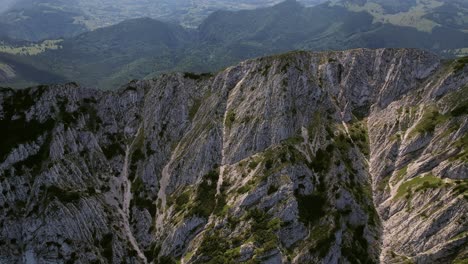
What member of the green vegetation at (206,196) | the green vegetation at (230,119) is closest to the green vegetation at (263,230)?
the green vegetation at (206,196)

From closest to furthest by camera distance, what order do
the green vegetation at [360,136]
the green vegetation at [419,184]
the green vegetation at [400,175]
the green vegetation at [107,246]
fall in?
the green vegetation at [419,184] < the green vegetation at [400,175] < the green vegetation at [107,246] < the green vegetation at [360,136]

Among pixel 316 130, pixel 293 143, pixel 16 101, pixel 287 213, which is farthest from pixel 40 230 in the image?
pixel 316 130

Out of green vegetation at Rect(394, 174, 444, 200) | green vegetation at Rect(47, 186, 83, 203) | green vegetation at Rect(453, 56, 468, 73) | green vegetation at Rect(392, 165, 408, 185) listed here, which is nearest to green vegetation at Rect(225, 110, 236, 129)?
green vegetation at Rect(47, 186, 83, 203)

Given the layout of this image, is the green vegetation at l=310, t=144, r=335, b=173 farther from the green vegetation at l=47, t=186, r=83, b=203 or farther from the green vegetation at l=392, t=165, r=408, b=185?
the green vegetation at l=47, t=186, r=83, b=203

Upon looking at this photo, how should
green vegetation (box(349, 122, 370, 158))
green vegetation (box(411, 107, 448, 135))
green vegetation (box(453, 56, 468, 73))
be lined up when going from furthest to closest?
1. green vegetation (box(349, 122, 370, 158))
2. green vegetation (box(453, 56, 468, 73))
3. green vegetation (box(411, 107, 448, 135))

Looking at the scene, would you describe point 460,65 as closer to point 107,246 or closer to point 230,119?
point 230,119

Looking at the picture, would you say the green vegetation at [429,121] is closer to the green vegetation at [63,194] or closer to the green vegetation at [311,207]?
the green vegetation at [311,207]
